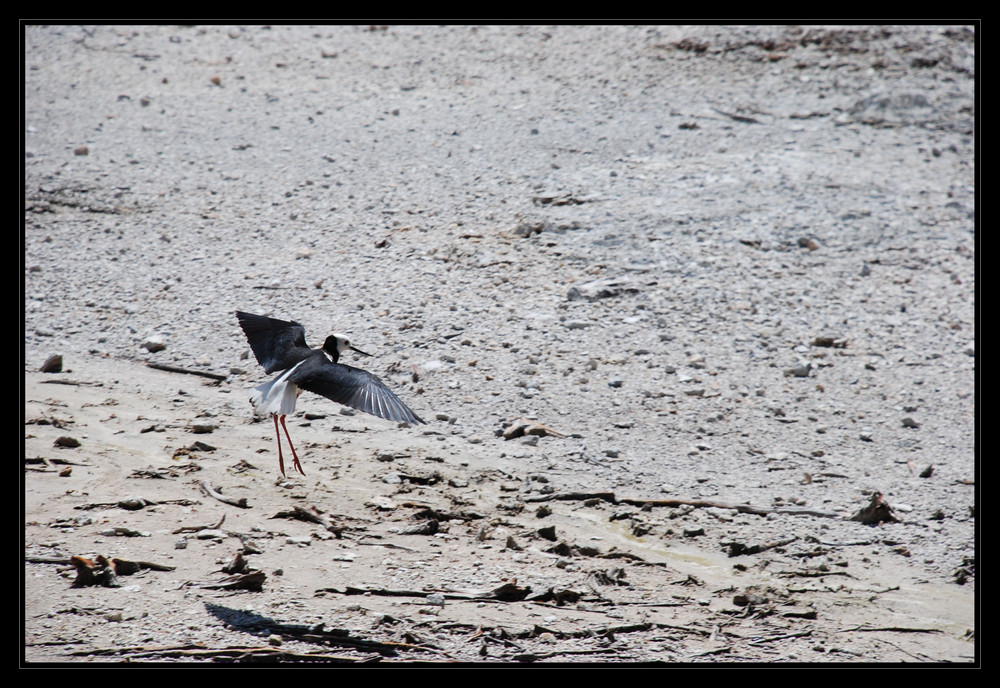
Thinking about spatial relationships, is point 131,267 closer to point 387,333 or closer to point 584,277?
point 387,333

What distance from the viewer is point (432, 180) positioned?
10023 millimetres

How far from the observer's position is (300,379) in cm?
568

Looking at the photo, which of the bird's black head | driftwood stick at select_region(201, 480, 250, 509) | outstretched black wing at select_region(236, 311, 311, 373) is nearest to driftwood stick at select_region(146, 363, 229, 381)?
outstretched black wing at select_region(236, 311, 311, 373)

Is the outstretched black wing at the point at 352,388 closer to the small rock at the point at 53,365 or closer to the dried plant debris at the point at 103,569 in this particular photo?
the dried plant debris at the point at 103,569

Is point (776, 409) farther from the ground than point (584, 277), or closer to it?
closer to it

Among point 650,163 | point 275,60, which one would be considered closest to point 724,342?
point 650,163

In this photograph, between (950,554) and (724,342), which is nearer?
(950,554)

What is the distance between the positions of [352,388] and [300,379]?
379 mm

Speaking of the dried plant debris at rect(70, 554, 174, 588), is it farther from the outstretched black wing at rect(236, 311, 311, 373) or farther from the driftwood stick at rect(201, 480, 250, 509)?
the outstretched black wing at rect(236, 311, 311, 373)

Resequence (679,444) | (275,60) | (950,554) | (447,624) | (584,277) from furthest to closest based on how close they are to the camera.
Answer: (275,60), (584,277), (679,444), (950,554), (447,624)

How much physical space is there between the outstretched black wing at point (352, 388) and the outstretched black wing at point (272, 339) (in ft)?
1.38

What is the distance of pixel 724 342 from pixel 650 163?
10.2 feet

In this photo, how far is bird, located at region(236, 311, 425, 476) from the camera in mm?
5379

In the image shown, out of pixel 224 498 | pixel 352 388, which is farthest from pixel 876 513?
pixel 224 498
